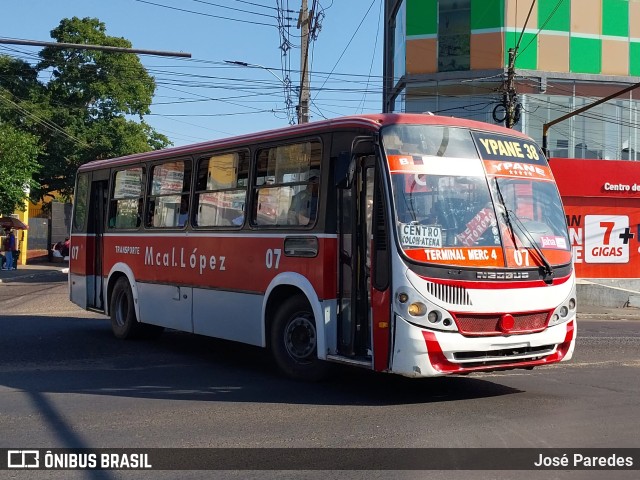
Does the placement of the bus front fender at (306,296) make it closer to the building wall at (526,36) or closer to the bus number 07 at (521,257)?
the bus number 07 at (521,257)

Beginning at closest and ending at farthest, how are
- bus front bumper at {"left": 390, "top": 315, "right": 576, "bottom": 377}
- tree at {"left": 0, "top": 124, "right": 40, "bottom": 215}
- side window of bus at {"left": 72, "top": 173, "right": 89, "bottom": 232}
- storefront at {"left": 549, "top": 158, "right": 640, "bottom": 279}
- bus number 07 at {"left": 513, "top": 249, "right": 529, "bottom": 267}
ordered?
1. bus front bumper at {"left": 390, "top": 315, "right": 576, "bottom": 377}
2. bus number 07 at {"left": 513, "top": 249, "right": 529, "bottom": 267}
3. side window of bus at {"left": 72, "top": 173, "right": 89, "bottom": 232}
4. storefront at {"left": 549, "top": 158, "right": 640, "bottom": 279}
5. tree at {"left": 0, "top": 124, "right": 40, "bottom": 215}

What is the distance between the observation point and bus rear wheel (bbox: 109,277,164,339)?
45.2 ft

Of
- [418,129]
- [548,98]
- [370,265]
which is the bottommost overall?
[370,265]

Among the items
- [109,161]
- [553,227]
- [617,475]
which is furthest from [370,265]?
[109,161]

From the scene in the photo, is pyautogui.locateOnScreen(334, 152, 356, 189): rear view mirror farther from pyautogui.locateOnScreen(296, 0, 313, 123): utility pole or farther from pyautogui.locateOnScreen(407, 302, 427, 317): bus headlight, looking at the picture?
pyautogui.locateOnScreen(296, 0, 313, 123): utility pole

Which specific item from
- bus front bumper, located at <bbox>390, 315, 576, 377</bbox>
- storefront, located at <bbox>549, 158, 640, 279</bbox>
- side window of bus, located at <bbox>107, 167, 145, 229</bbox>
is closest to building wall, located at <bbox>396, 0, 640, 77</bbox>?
storefront, located at <bbox>549, 158, 640, 279</bbox>

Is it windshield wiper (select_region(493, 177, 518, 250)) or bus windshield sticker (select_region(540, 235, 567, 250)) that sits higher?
windshield wiper (select_region(493, 177, 518, 250))

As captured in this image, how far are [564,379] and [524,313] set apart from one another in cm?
224

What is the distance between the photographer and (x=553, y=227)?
30.2 feet

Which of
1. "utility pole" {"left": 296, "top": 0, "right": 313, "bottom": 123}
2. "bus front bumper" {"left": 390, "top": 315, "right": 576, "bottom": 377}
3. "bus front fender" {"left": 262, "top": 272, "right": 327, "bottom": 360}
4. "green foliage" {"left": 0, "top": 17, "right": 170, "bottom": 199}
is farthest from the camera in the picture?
"green foliage" {"left": 0, "top": 17, "right": 170, "bottom": 199}

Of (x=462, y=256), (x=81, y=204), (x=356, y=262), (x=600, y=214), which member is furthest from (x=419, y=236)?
(x=600, y=214)

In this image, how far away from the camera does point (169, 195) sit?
41.6 feet

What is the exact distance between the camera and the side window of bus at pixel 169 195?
12227 mm

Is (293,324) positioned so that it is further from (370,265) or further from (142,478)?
(142,478)
